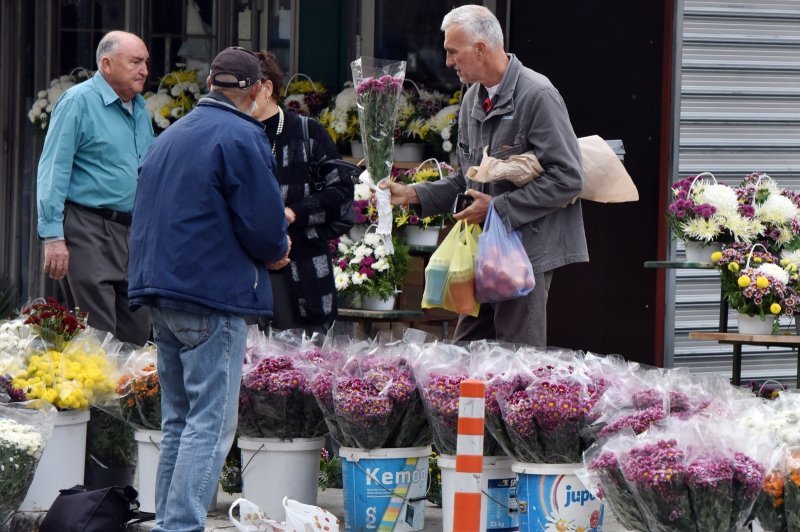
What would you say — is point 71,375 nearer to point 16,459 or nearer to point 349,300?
point 16,459

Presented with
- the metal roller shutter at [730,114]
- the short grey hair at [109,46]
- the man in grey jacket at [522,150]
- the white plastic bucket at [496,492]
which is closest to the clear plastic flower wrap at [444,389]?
the white plastic bucket at [496,492]

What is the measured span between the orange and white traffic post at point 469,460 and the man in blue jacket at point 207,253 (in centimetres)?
110

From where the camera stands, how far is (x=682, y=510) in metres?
4.46

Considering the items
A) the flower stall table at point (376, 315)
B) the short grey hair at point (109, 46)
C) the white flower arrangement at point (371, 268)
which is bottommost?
the flower stall table at point (376, 315)

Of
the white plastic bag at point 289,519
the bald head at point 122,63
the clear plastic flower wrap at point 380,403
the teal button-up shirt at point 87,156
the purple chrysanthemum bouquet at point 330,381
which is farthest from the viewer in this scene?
the bald head at point 122,63

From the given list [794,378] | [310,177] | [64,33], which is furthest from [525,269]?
[64,33]

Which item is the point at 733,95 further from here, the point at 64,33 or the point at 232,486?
the point at 64,33

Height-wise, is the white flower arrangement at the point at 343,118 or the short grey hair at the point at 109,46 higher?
the short grey hair at the point at 109,46

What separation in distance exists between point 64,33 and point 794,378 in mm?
6070

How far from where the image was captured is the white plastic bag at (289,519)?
5.43 m

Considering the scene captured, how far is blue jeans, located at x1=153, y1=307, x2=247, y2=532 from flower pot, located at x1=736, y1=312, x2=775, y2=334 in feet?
10.0

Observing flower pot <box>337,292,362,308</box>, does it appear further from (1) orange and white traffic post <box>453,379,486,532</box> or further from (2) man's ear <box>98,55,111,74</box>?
(1) orange and white traffic post <box>453,379,486,532</box>

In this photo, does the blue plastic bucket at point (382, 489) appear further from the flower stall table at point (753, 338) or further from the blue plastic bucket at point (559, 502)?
the flower stall table at point (753, 338)

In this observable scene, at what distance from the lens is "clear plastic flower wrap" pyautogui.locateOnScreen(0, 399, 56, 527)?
5.62 m
